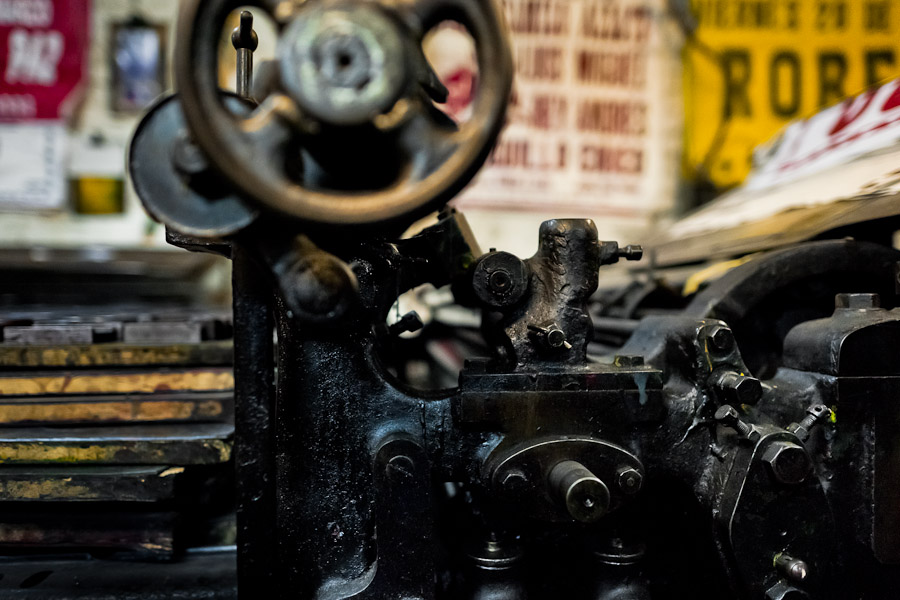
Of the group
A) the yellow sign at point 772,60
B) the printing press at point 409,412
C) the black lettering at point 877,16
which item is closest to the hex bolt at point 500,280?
the printing press at point 409,412

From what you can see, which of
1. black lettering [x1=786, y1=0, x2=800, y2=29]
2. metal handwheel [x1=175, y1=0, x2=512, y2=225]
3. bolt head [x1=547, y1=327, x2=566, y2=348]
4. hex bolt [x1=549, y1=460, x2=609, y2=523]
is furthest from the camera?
→ black lettering [x1=786, y1=0, x2=800, y2=29]

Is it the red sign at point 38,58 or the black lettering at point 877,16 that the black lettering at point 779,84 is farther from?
the red sign at point 38,58

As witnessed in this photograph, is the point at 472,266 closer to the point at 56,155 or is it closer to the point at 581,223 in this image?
the point at 581,223

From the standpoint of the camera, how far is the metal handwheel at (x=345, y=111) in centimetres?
62

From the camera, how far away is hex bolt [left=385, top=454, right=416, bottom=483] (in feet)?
2.87

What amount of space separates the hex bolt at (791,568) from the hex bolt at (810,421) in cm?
20

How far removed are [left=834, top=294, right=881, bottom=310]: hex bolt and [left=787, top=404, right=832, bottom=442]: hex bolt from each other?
0.22 metres

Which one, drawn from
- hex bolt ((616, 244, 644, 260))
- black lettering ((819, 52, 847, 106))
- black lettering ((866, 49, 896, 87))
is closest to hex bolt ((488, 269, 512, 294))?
hex bolt ((616, 244, 644, 260))

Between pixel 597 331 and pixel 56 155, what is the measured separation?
375 centimetres

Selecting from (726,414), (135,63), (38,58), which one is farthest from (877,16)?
(38,58)

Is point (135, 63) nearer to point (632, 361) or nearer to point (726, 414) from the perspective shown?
point (632, 361)

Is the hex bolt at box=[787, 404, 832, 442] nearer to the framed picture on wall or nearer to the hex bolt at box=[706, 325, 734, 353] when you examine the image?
the hex bolt at box=[706, 325, 734, 353]

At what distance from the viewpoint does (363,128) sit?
65 cm

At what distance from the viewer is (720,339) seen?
990 millimetres
